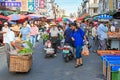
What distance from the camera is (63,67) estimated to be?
14.7m

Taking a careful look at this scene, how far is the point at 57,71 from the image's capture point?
13.7 m

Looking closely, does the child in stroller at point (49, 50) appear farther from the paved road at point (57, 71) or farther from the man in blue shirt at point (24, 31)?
the man in blue shirt at point (24, 31)

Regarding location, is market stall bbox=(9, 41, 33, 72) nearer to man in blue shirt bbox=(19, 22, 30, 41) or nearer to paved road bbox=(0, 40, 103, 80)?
paved road bbox=(0, 40, 103, 80)

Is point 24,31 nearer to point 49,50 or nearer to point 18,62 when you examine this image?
point 49,50

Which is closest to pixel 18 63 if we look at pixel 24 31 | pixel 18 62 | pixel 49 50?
pixel 18 62

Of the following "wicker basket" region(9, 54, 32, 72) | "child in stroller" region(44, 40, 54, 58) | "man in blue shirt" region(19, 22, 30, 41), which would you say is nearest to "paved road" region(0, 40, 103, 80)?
"wicker basket" region(9, 54, 32, 72)

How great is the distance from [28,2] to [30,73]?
142 ft

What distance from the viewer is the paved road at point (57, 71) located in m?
12.3

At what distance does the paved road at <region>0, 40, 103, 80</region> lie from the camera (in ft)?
40.5

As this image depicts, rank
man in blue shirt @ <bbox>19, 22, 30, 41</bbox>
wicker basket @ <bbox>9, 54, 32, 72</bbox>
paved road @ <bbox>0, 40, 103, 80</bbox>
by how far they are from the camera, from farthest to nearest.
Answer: man in blue shirt @ <bbox>19, 22, 30, 41</bbox>, wicker basket @ <bbox>9, 54, 32, 72</bbox>, paved road @ <bbox>0, 40, 103, 80</bbox>

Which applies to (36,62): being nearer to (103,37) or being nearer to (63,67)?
(63,67)

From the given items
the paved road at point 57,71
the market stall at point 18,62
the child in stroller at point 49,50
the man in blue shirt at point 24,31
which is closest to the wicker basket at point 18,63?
the market stall at point 18,62

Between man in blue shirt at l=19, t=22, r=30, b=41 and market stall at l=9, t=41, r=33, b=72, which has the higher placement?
man in blue shirt at l=19, t=22, r=30, b=41

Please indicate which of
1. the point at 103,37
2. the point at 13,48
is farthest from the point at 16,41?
the point at 103,37
